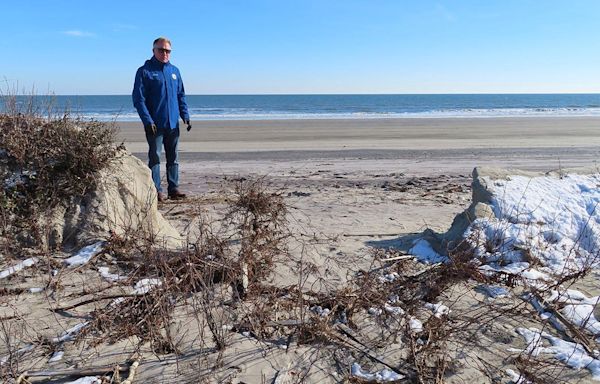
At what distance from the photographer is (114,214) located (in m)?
4.77

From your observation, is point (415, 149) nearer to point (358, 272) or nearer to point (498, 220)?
point (498, 220)

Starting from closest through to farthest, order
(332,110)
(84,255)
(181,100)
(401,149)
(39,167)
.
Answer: (84,255) → (39,167) → (181,100) → (401,149) → (332,110)

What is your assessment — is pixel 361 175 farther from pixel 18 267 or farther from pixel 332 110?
pixel 332 110

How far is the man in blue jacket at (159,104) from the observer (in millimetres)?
6523

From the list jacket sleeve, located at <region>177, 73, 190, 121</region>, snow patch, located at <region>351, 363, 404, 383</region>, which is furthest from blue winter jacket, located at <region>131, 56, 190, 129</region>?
snow patch, located at <region>351, 363, 404, 383</region>

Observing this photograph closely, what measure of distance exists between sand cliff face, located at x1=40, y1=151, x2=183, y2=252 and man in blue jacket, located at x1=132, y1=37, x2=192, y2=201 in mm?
1283

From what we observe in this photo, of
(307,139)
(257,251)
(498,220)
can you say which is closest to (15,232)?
(257,251)

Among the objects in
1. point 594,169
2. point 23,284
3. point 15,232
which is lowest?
point 23,284

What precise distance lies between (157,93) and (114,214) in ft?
8.33

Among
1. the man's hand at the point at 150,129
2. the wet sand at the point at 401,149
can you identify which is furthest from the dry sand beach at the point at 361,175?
the man's hand at the point at 150,129

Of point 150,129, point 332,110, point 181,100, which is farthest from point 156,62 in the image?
point 332,110

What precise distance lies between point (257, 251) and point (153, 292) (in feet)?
4.11

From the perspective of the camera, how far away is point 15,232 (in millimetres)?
4336

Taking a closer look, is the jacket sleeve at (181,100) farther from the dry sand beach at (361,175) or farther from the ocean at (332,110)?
the ocean at (332,110)
